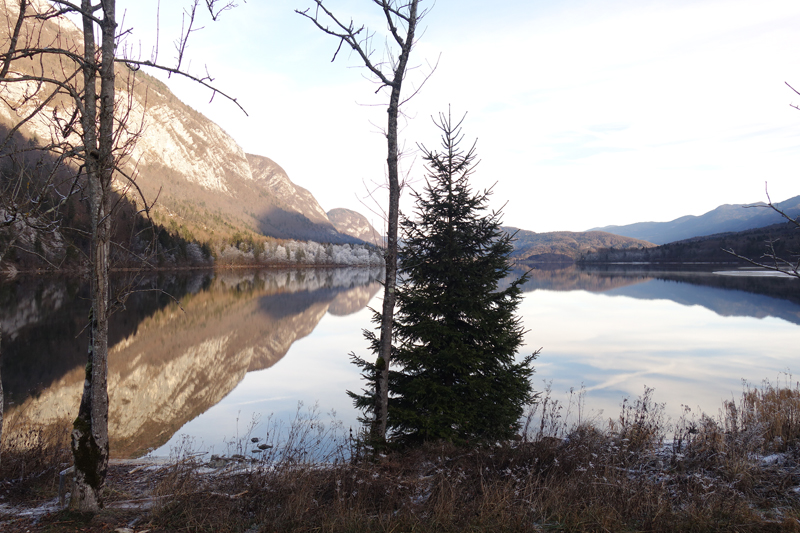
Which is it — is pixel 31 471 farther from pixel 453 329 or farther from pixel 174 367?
pixel 174 367

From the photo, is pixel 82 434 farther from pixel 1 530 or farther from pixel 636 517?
pixel 636 517

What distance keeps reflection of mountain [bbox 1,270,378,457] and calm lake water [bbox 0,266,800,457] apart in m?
0.08

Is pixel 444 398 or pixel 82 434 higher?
pixel 82 434

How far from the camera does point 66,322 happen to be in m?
30.2

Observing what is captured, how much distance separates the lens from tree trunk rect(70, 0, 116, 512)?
18.3 ft

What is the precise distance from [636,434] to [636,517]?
5.30 m

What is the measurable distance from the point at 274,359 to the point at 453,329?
633 inches

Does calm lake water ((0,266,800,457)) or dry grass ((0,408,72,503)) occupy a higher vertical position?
dry grass ((0,408,72,503))

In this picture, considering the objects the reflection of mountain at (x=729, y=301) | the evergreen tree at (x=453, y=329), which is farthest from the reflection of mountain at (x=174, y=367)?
the reflection of mountain at (x=729, y=301)

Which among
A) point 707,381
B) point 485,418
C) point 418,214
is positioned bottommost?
point 707,381

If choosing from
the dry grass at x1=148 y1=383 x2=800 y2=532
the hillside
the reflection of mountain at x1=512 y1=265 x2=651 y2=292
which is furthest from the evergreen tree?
the hillside

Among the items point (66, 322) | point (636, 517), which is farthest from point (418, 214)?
point (66, 322)

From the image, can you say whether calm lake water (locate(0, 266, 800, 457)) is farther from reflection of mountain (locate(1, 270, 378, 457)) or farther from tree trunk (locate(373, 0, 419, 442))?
tree trunk (locate(373, 0, 419, 442))

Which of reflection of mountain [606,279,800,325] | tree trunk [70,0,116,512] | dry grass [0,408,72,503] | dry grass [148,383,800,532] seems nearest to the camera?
dry grass [148,383,800,532]
